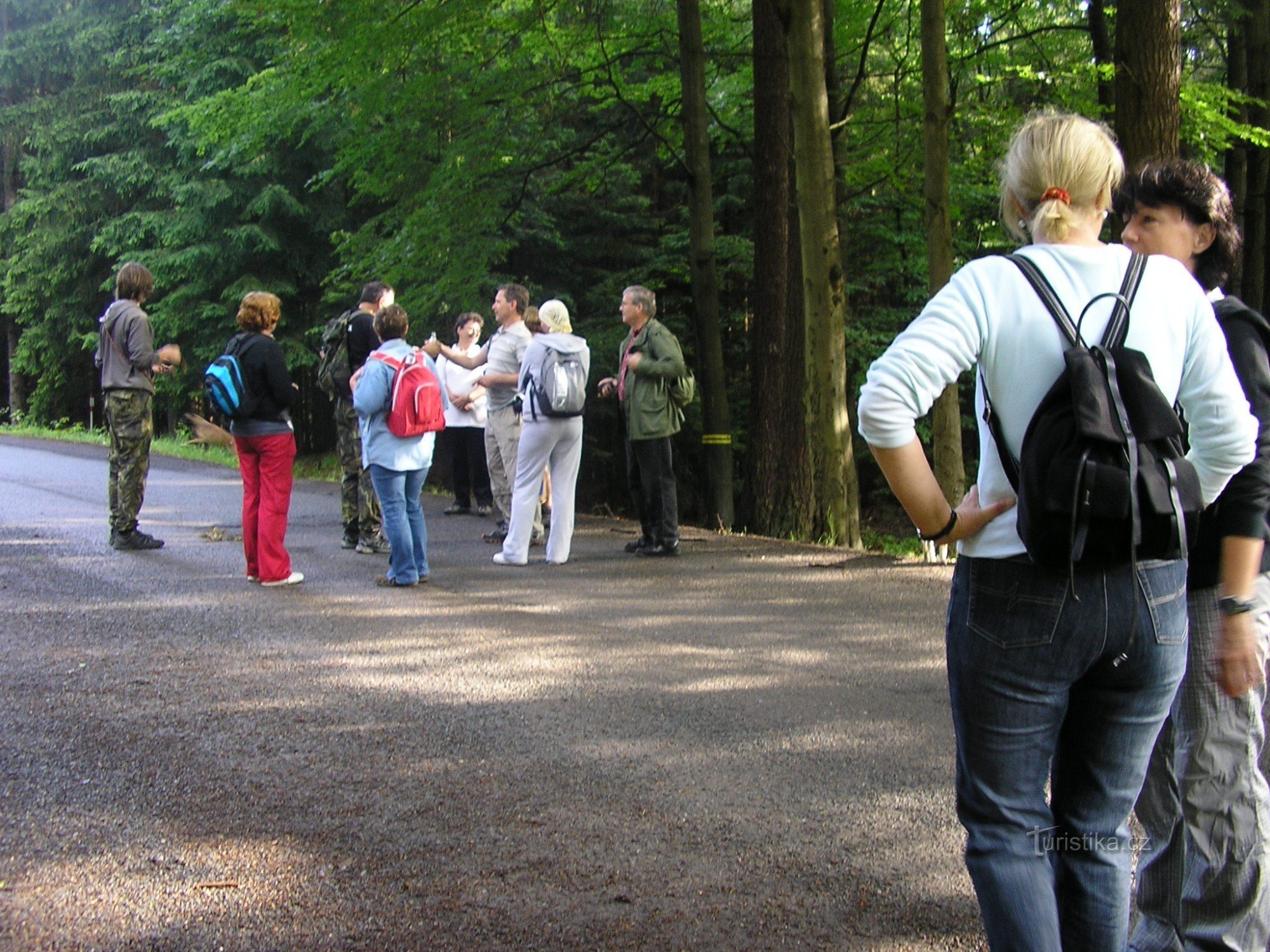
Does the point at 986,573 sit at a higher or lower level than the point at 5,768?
higher

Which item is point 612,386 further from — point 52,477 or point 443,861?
point 52,477

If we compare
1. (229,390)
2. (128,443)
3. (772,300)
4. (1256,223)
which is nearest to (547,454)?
(229,390)

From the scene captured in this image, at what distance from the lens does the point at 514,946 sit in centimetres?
349

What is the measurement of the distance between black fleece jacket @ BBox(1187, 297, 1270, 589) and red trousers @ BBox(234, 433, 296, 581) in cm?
729

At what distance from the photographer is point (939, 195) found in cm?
1193

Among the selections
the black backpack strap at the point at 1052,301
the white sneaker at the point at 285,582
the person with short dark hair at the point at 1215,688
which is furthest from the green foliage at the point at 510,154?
the black backpack strap at the point at 1052,301

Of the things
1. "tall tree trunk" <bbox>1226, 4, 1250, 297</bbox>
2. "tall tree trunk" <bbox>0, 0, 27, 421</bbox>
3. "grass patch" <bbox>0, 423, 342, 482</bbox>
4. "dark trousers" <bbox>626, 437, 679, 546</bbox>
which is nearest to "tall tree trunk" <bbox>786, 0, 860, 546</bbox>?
"dark trousers" <bbox>626, 437, 679, 546</bbox>

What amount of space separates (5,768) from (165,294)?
24482 millimetres

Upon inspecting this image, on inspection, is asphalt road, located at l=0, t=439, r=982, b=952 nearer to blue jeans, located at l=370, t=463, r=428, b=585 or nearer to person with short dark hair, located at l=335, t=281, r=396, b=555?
blue jeans, located at l=370, t=463, r=428, b=585

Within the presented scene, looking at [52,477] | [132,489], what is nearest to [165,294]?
[52,477]

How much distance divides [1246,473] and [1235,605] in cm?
31

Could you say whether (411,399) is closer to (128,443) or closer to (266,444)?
(266,444)

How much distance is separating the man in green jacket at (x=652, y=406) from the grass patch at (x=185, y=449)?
783 centimetres

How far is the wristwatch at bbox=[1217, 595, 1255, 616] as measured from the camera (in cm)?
294
